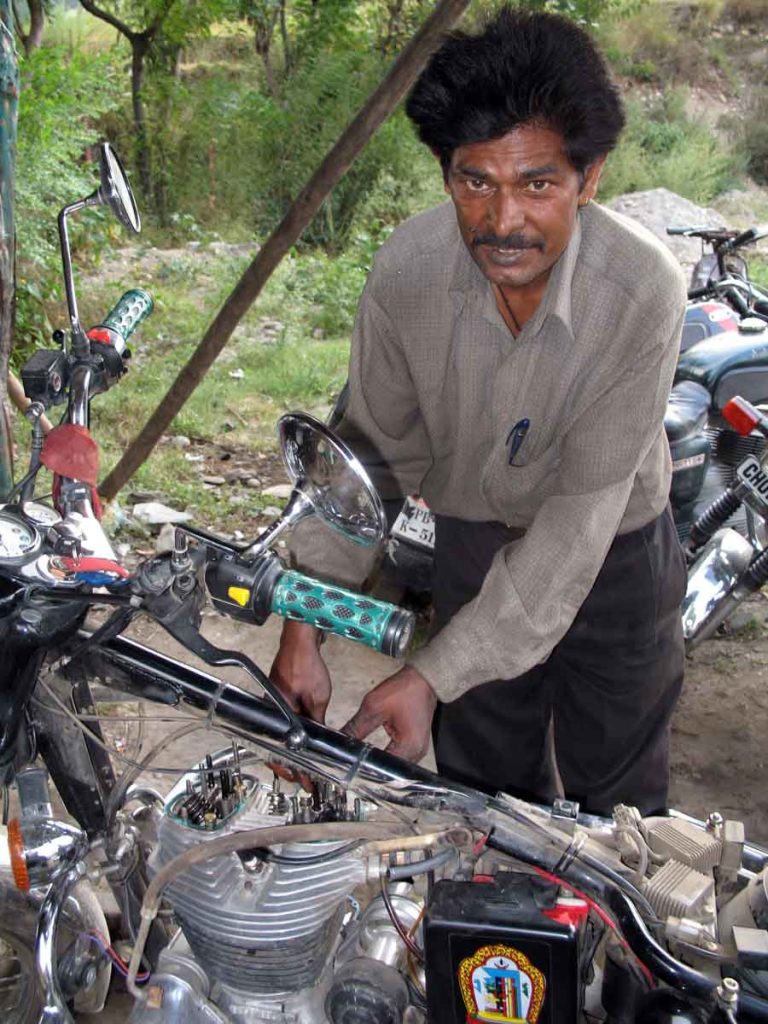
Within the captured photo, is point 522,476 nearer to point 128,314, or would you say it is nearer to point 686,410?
point 128,314

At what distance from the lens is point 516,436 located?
197 cm

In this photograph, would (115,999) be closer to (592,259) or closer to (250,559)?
(250,559)

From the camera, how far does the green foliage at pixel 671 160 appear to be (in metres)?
11.0

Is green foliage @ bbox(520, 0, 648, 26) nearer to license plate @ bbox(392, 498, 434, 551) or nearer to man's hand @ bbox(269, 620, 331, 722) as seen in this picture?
license plate @ bbox(392, 498, 434, 551)

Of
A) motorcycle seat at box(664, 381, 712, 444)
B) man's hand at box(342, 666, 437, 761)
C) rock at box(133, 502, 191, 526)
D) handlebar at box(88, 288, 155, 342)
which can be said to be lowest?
rock at box(133, 502, 191, 526)

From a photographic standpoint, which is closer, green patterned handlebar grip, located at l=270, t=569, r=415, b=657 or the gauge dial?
green patterned handlebar grip, located at l=270, t=569, r=415, b=657

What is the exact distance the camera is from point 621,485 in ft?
5.81

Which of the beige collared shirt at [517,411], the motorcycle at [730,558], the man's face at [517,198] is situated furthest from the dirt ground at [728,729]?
the man's face at [517,198]

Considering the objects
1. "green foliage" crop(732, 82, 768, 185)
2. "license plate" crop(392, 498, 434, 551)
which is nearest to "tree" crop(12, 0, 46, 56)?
"license plate" crop(392, 498, 434, 551)

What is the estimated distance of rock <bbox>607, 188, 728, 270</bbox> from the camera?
30.0 ft

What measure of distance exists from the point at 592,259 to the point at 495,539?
0.68m

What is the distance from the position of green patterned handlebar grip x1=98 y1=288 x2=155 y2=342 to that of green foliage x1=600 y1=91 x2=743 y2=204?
9.53 meters

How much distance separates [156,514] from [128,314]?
270 centimetres

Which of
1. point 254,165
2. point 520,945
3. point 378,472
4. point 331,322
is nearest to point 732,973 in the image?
point 520,945
